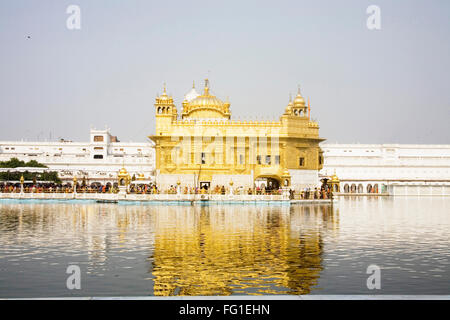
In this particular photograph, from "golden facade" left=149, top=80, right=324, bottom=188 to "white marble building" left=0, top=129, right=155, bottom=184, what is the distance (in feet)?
125

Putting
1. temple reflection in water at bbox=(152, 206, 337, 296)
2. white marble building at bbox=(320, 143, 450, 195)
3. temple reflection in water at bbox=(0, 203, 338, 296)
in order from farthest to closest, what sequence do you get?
white marble building at bbox=(320, 143, 450, 195), temple reflection in water at bbox=(0, 203, 338, 296), temple reflection in water at bbox=(152, 206, 337, 296)

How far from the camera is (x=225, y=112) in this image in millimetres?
56281

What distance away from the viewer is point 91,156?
348ft

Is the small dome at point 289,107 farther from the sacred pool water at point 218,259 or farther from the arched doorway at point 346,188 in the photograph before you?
the arched doorway at point 346,188

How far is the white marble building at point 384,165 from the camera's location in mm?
103875

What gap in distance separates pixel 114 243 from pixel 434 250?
9.30m

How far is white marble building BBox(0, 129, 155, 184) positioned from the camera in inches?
3647

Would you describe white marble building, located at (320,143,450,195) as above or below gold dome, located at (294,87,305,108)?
below

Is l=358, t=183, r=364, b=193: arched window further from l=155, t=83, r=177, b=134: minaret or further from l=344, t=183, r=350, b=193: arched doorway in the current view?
l=155, t=83, r=177, b=134: minaret

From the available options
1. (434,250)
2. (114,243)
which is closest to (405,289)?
(434,250)

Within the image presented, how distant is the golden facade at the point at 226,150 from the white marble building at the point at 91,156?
125 feet

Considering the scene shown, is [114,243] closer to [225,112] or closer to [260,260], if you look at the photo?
[260,260]

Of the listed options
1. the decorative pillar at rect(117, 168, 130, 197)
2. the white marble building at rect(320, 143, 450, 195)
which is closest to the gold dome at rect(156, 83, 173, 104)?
the decorative pillar at rect(117, 168, 130, 197)

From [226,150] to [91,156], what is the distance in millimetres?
59958
